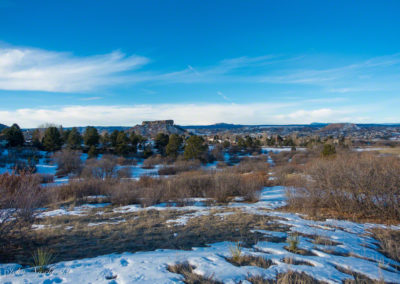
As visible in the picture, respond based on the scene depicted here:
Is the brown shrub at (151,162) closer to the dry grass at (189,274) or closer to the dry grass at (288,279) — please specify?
the dry grass at (189,274)

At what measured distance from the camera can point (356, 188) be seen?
8.66 m

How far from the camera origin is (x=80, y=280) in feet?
11.7

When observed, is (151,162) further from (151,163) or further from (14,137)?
(14,137)

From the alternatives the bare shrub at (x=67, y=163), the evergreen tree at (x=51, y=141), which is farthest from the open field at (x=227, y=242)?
the evergreen tree at (x=51, y=141)

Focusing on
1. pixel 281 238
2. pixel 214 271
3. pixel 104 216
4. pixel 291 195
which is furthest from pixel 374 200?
pixel 104 216

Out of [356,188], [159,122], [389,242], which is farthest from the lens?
[159,122]

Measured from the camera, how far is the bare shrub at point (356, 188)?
26.5 feet

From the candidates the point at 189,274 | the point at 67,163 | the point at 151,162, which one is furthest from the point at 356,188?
the point at 67,163

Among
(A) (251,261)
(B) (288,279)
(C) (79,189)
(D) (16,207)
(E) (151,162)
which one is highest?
(D) (16,207)

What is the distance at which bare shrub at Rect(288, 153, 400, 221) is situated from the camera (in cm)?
809

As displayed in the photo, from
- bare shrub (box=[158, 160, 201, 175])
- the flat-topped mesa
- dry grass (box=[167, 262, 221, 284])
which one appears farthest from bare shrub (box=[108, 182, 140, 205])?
the flat-topped mesa

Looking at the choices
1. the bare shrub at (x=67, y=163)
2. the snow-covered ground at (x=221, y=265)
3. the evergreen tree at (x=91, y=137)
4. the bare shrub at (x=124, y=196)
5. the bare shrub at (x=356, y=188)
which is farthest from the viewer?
the evergreen tree at (x=91, y=137)

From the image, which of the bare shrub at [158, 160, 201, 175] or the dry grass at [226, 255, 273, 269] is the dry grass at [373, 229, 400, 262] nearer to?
the dry grass at [226, 255, 273, 269]

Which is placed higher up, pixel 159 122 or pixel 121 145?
pixel 159 122
